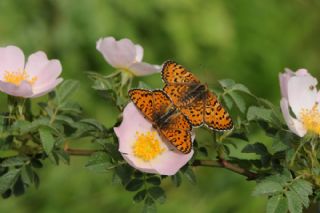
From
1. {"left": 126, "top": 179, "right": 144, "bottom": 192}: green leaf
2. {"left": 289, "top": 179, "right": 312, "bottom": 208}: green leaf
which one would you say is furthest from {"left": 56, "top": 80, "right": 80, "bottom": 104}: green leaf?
{"left": 289, "top": 179, "right": 312, "bottom": 208}: green leaf

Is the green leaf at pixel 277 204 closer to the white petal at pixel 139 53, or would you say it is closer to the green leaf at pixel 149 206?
the green leaf at pixel 149 206

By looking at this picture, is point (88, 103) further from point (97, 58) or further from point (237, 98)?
point (237, 98)

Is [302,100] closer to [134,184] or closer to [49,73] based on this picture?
[134,184]

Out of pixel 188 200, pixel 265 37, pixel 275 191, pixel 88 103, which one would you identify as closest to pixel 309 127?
pixel 275 191

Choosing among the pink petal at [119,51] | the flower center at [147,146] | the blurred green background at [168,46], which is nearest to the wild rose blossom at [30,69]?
the pink petal at [119,51]

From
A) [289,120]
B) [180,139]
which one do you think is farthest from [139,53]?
[289,120]
